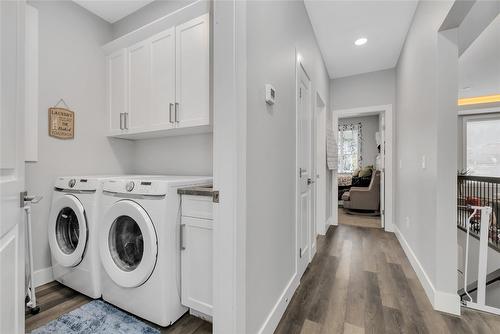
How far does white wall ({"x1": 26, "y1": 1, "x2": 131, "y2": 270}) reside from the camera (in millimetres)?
2057

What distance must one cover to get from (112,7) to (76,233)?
237 cm

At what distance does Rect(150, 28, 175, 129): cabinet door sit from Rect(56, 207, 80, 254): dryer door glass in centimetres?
107

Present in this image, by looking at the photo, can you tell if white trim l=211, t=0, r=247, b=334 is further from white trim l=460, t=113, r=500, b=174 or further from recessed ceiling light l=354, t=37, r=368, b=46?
white trim l=460, t=113, r=500, b=174

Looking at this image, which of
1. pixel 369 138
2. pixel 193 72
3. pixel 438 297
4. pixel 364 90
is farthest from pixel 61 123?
pixel 369 138

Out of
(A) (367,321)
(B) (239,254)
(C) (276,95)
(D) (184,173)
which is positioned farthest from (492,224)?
(D) (184,173)

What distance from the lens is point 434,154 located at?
1773 mm

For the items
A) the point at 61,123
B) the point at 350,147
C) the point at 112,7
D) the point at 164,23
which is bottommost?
the point at 61,123

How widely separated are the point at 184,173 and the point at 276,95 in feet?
4.32

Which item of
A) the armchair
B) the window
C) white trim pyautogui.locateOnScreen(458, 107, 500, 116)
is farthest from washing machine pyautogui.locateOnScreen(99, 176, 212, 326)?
the window

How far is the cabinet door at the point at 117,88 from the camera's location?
7.86 feet

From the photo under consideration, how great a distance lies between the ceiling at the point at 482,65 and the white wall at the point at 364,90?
96cm

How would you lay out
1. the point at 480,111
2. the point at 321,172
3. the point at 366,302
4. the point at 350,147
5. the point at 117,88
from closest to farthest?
the point at 366,302, the point at 117,88, the point at 321,172, the point at 480,111, the point at 350,147

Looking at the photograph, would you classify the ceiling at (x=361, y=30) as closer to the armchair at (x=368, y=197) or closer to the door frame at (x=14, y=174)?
the armchair at (x=368, y=197)

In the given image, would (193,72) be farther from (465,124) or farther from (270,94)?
(465,124)
